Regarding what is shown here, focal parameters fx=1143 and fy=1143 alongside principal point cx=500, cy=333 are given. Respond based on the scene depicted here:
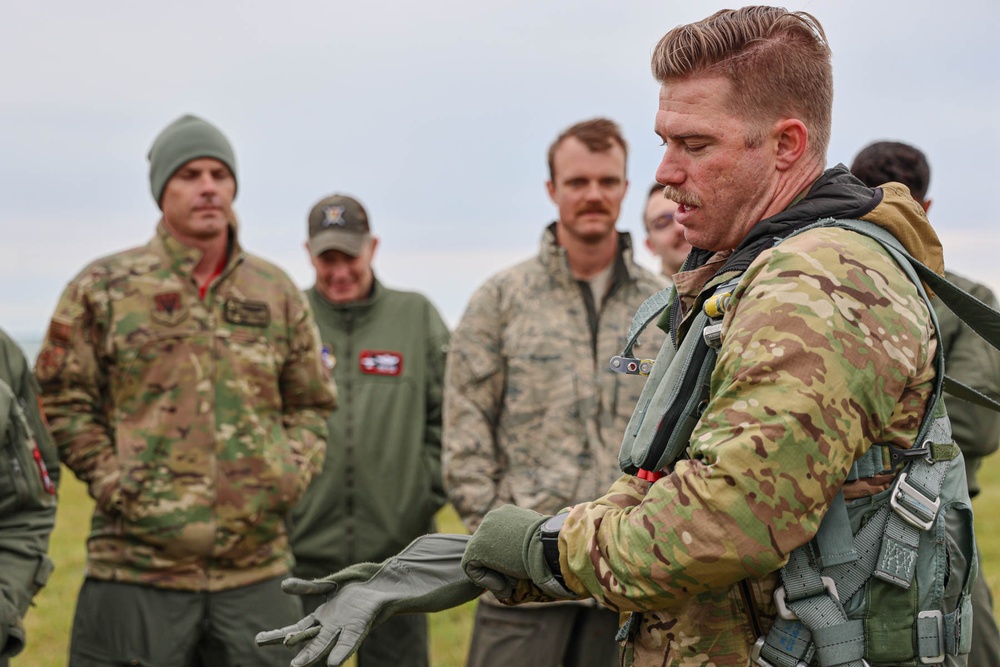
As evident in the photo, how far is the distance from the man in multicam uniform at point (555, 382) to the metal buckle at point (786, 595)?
8.01ft

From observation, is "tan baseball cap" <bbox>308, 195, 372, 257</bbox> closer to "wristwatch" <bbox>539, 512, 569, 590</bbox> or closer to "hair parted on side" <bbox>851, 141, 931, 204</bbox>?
"hair parted on side" <bbox>851, 141, 931, 204</bbox>

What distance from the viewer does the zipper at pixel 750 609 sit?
7.88ft

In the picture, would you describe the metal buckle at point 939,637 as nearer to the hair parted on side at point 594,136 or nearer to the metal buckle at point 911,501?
the metal buckle at point 911,501

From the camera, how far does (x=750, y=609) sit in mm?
2408

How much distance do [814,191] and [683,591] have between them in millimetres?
918

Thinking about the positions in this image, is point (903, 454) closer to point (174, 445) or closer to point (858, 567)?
point (858, 567)

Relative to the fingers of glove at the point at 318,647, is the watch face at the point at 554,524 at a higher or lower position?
higher

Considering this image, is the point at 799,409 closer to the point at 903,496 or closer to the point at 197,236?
the point at 903,496

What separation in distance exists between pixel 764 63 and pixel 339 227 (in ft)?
14.2

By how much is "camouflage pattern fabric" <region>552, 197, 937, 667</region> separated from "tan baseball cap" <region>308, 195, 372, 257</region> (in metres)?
4.35

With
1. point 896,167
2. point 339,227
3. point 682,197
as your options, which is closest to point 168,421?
point 339,227

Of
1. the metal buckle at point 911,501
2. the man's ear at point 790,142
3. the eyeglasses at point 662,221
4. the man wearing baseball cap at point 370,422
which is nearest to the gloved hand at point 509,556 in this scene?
the metal buckle at point 911,501

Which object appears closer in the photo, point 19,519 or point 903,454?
point 903,454

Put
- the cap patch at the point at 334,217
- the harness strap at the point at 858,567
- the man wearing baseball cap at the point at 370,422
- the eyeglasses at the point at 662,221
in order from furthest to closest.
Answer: the eyeglasses at the point at 662,221, the cap patch at the point at 334,217, the man wearing baseball cap at the point at 370,422, the harness strap at the point at 858,567
